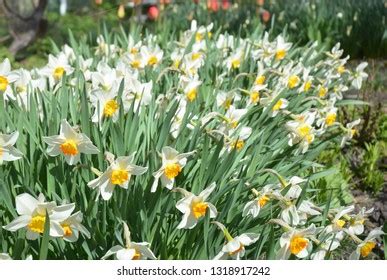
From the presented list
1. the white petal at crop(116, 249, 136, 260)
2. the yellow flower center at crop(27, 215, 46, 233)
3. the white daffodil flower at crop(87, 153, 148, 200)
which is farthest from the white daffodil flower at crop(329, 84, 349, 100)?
the yellow flower center at crop(27, 215, 46, 233)

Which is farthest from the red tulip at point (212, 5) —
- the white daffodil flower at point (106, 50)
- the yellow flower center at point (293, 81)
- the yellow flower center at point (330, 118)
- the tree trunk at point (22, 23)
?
the yellow flower center at point (330, 118)

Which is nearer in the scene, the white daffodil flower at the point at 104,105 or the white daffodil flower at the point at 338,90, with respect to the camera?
the white daffodil flower at the point at 104,105

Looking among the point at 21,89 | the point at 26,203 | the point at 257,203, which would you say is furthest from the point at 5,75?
the point at 257,203

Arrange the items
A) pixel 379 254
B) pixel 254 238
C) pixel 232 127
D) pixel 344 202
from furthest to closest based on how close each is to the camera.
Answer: pixel 344 202 < pixel 379 254 < pixel 232 127 < pixel 254 238

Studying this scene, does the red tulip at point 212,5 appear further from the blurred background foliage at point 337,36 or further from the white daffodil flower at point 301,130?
the white daffodil flower at point 301,130

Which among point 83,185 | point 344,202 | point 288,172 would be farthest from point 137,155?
point 344,202

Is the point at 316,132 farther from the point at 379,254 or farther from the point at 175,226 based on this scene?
the point at 175,226

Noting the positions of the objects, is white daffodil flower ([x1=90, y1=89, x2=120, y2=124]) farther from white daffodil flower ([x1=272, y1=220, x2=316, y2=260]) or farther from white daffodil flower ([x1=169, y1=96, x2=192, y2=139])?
white daffodil flower ([x1=272, y1=220, x2=316, y2=260])
